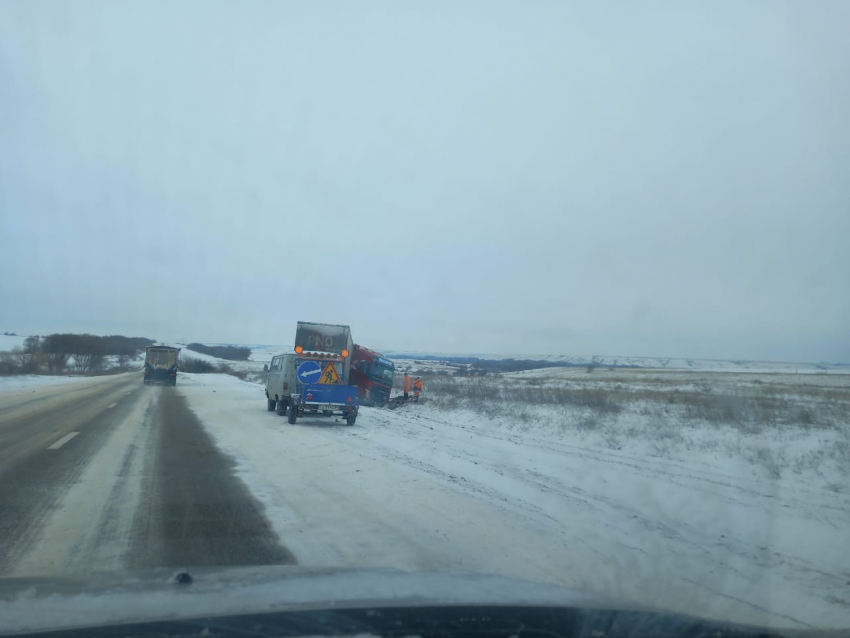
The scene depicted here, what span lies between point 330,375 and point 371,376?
34.1 feet

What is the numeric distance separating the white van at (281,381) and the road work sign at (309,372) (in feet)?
3.59

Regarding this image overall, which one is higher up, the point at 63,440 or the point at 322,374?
the point at 322,374

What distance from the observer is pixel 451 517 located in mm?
7992

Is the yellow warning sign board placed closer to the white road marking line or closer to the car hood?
the white road marking line

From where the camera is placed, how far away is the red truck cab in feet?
102

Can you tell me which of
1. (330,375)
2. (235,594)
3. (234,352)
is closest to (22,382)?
(330,375)

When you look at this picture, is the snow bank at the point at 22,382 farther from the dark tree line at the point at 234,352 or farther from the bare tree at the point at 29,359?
the dark tree line at the point at 234,352

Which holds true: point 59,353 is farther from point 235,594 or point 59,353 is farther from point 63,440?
point 235,594

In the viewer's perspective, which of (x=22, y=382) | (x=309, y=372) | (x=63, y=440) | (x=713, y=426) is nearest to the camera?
(x=63, y=440)

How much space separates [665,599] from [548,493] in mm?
4381

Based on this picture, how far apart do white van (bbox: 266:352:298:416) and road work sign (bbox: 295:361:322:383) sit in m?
1.10

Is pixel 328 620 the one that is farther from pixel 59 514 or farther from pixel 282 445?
pixel 282 445

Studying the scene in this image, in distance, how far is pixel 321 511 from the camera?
26.7 feet

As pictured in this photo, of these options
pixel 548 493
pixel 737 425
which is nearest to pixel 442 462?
pixel 548 493
